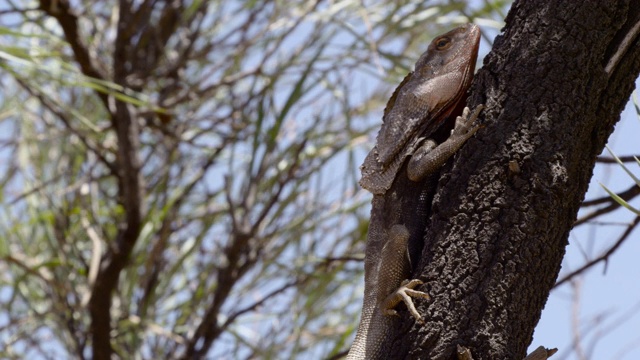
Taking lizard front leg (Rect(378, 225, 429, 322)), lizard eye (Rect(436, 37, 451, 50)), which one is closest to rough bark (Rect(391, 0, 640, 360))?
lizard front leg (Rect(378, 225, 429, 322))

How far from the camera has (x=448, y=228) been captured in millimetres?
1673

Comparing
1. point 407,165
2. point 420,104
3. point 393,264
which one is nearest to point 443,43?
point 420,104

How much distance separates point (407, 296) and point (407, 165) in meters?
0.48

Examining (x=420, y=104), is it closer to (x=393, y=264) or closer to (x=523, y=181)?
(x=393, y=264)

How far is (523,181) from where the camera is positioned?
1.62 m

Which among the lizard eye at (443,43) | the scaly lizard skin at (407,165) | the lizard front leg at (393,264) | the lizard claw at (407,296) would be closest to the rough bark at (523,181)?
the lizard claw at (407,296)

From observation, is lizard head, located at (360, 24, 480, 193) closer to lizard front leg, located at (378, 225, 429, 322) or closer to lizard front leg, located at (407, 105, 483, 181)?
lizard front leg, located at (407, 105, 483, 181)

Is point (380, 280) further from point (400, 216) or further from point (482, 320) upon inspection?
point (482, 320)

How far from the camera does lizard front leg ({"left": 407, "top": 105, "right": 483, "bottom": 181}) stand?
5.74ft

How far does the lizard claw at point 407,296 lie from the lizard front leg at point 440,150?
267 millimetres

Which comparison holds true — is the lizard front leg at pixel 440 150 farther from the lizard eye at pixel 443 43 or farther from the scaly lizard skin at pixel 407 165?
the lizard eye at pixel 443 43

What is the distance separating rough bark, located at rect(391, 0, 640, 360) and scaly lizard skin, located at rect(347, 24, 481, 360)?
121 millimetres

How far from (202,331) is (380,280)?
1689 mm

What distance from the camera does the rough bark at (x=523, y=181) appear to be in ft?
5.24
